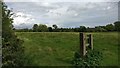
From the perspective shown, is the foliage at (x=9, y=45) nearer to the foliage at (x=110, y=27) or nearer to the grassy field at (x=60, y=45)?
the grassy field at (x=60, y=45)

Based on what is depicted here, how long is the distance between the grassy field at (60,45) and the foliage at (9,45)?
814 centimetres

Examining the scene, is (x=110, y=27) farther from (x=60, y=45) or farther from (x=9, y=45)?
(x=9, y=45)

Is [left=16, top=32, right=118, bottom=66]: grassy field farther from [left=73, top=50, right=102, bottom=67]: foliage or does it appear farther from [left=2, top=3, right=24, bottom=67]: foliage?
[left=73, top=50, right=102, bottom=67]: foliage

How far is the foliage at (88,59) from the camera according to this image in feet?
38.9

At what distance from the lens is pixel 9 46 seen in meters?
13.2

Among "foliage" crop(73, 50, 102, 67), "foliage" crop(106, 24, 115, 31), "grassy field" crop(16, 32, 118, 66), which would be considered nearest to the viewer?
"foliage" crop(73, 50, 102, 67)

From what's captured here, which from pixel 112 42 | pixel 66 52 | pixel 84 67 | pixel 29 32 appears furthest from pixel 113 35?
pixel 84 67

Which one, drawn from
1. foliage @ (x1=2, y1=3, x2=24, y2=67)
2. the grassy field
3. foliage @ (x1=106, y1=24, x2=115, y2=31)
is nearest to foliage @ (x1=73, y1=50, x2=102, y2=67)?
foliage @ (x1=2, y1=3, x2=24, y2=67)

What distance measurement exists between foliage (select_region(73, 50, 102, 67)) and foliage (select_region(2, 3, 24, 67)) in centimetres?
265

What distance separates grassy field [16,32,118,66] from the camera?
77.7 feet

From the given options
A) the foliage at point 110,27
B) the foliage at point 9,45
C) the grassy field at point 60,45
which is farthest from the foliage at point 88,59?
the foliage at point 110,27

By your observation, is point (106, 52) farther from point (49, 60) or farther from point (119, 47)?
point (49, 60)

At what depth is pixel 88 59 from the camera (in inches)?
471

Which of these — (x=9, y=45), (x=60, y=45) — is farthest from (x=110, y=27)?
(x=9, y=45)
